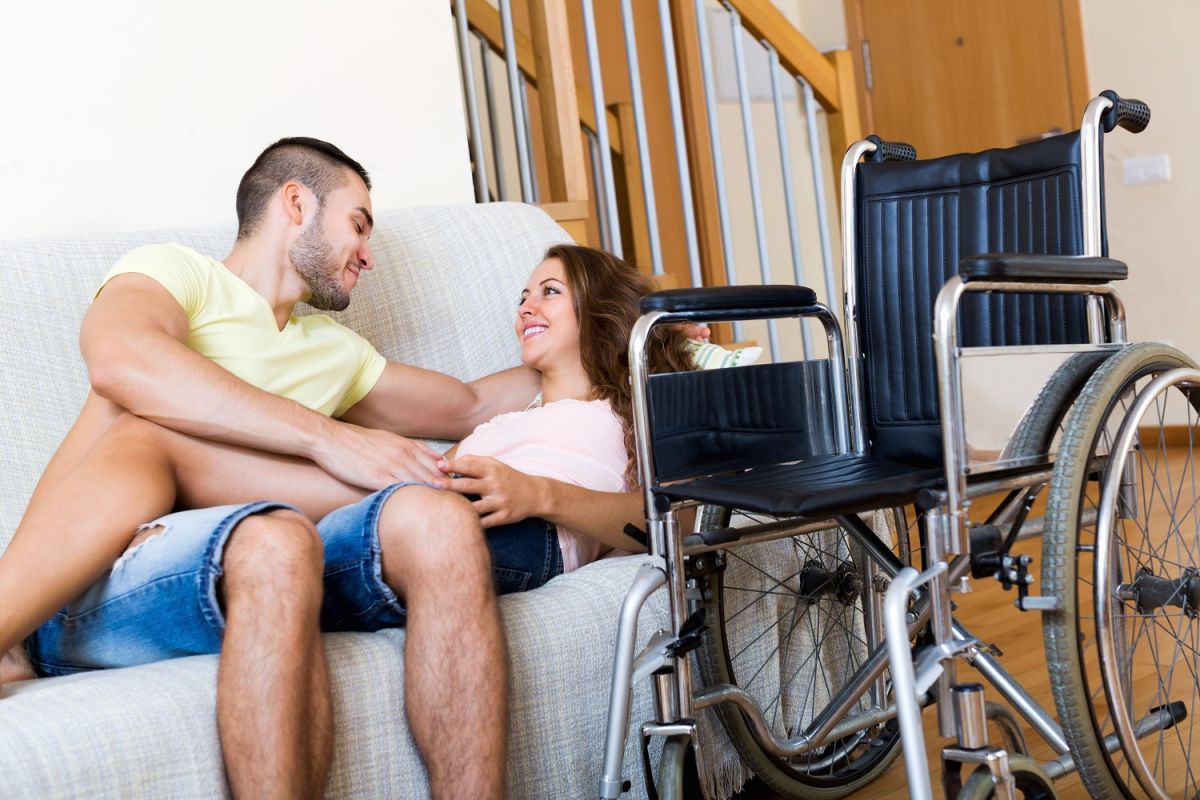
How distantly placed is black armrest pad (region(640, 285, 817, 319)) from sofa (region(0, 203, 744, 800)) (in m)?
0.36

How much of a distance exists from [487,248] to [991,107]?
3.14 metres

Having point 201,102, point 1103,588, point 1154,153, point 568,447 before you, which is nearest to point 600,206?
point 201,102

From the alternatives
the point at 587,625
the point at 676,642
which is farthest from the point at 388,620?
the point at 676,642

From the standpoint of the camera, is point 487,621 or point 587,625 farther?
point 587,625

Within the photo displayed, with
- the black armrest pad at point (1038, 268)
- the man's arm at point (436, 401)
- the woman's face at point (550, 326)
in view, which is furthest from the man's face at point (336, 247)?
the black armrest pad at point (1038, 268)

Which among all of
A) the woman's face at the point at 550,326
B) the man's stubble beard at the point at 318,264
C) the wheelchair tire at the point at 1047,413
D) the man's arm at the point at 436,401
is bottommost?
the wheelchair tire at the point at 1047,413

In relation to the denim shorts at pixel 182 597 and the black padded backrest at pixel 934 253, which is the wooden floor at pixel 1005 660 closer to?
the black padded backrest at pixel 934 253

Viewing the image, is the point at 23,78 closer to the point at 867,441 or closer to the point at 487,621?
the point at 487,621

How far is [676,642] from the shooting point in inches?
55.3

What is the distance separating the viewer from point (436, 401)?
6.31 ft

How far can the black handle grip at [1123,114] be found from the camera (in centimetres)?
153

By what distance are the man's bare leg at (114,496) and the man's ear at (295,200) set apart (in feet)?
1.28

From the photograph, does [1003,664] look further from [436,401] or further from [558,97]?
[558,97]

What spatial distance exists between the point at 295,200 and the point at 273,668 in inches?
33.1
